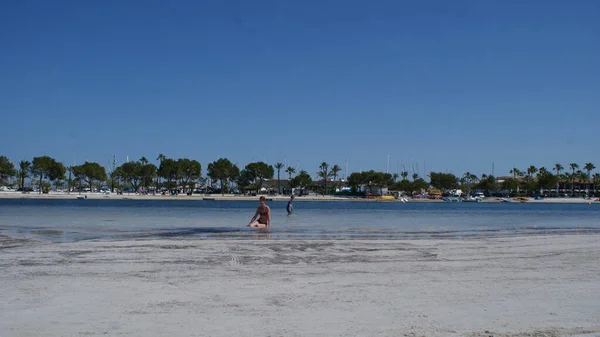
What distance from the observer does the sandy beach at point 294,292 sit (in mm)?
8469

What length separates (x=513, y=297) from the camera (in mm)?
10711

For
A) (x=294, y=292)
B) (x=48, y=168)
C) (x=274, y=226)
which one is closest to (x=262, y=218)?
(x=274, y=226)

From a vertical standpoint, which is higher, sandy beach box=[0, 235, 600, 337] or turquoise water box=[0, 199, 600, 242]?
sandy beach box=[0, 235, 600, 337]

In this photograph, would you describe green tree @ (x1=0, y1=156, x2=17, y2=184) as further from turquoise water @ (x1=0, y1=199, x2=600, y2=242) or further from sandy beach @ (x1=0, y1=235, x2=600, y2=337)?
sandy beach @ (x1=0, y1=235, x2=600, y2=337)

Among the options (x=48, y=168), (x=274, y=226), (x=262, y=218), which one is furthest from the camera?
(x=48, y=168)

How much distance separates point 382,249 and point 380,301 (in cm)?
883

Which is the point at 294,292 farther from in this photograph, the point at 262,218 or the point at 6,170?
the point at 6,170

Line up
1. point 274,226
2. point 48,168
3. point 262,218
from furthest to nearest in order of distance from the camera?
point 48,168 → point 274,226 → point 262,218

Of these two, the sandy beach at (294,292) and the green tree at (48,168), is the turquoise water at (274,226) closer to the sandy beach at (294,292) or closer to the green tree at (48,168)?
the sandy beach at (294,292)

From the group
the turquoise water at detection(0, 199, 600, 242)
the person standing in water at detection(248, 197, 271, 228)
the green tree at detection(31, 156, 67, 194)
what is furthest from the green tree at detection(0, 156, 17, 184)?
the person standing in water at detection(248, 197, 271, 228)

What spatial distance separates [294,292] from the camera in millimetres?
10945

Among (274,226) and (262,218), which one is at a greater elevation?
(262,218)

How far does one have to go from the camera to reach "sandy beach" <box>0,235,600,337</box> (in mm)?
8469

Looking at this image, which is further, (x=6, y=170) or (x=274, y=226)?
(x=6, y=170)
